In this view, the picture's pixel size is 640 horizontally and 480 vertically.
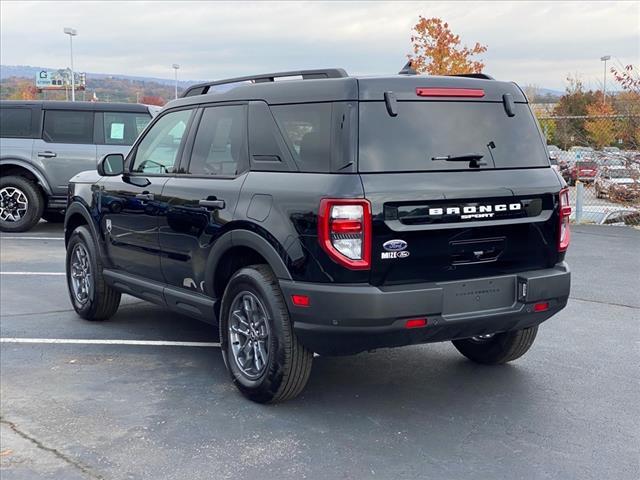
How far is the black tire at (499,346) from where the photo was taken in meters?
5.30

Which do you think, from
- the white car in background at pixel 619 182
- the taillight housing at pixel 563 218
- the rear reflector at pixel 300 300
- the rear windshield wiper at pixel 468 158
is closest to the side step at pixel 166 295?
the rear reflector at pixel 300 300

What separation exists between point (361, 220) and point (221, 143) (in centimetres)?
154

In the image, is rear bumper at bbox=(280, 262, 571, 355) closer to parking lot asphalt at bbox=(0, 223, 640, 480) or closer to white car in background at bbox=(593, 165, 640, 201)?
parking lot asphalt at bbox=(0, 223, 640, 480)

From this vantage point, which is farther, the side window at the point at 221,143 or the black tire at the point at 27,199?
the black tire at the point at 27,199

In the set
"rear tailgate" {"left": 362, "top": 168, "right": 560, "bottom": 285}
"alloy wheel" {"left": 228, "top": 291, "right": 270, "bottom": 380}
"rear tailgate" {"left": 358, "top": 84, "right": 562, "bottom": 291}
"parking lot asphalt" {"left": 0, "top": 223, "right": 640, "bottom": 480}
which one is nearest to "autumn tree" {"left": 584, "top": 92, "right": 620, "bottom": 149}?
"parking lot asphalt" {"left": 0, "top": 223, "right": 640, "bottom": 480}

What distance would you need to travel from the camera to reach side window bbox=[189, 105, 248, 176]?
496 cm

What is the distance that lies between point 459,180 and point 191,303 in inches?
81.0

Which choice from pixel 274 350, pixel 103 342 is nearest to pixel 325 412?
pixel 274 350

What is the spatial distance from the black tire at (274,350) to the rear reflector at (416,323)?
0.67 m

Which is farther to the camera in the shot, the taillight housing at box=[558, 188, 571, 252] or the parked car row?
the parked car row

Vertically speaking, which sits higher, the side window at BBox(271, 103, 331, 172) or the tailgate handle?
the side window at BBox(271, 103, 331, 172)

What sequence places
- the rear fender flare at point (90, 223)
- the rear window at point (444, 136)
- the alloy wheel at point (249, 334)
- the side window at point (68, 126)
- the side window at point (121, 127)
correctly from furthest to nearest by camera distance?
the side window at point (121, 127)
the side window at point (68, 126)
the rear fender flare at point (90, 223)
the alloy wheel at point (249, 334)
the rear window at point (444, 136)

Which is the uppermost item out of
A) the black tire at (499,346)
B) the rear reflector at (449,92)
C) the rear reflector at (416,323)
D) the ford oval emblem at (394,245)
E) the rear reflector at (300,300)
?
the rear reflector at (449,92)

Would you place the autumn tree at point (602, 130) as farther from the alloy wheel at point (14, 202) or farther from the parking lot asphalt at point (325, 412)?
the alloy wheel at point (14, 202)
